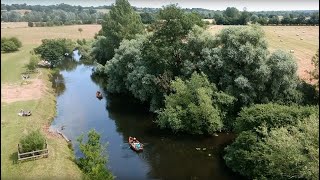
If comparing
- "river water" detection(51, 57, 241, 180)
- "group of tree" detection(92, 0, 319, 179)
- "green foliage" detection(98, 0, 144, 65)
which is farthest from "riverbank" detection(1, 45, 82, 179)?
"green foliage" detection(98, 0, 144, 65)

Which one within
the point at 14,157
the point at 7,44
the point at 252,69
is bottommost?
the point at 14,157

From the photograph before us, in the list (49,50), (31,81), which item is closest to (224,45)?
(31,81)

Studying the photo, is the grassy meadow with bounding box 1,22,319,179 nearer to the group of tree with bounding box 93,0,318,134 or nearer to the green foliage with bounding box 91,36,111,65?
the group of tree with bounding box 93,0,318,134

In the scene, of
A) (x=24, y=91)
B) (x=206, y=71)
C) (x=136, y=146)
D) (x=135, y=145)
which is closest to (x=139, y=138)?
(x=135, y=145)

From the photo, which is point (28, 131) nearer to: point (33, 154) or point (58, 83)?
point (33, 154)

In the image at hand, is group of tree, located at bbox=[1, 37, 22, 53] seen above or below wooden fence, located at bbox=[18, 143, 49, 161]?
above

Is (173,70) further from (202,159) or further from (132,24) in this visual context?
(132,24)
